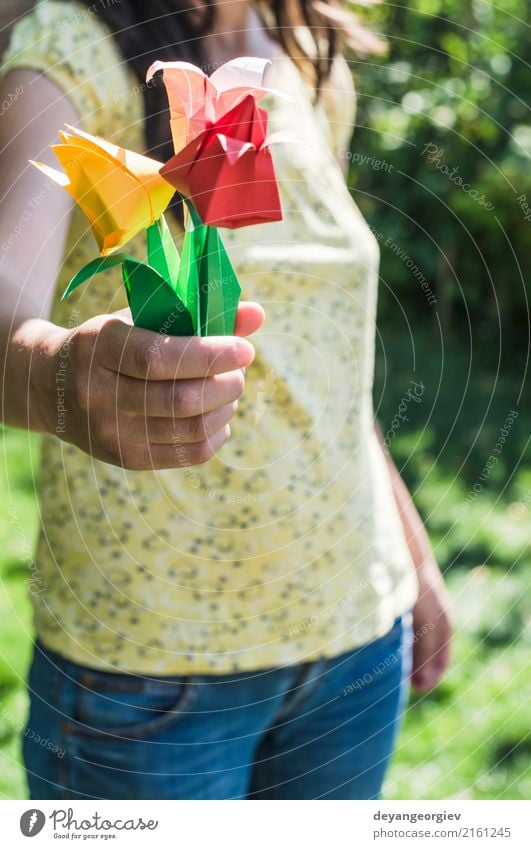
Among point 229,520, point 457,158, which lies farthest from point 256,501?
point 457,158

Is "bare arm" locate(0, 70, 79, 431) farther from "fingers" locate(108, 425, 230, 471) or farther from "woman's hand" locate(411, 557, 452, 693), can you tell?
"woman's hand" locate(411, 557, 452, 693)

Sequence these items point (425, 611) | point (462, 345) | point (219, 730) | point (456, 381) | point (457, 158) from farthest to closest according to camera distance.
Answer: point (462, 345)
point (457, 158)
point (456, 381)
point (425, 611)
point (219, 730)

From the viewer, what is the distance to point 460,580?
1521 millimetres

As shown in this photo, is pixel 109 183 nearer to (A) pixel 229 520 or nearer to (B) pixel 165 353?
(B) pixel 165 353

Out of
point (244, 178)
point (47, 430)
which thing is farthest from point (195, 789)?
point (244, 178)

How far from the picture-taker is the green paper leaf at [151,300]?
399mm

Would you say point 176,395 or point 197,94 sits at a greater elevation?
point 197,94

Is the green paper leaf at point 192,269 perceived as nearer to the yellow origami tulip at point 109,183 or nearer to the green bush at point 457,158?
the yellow origami tulip at point 109,183

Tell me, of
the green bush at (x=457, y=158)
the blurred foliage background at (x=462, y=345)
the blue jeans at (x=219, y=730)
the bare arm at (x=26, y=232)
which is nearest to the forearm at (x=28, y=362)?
the bare arm at (x=26, y=232)

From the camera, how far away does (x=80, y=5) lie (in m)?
A: 0.55

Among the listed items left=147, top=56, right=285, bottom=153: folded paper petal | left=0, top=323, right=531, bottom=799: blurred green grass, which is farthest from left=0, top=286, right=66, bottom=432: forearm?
left=0, top=323, right=531, bottom=799: blurred green grass

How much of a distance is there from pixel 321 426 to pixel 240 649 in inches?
6.4

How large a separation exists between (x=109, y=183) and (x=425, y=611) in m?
0.52
